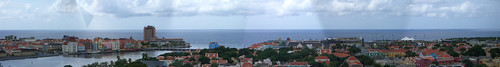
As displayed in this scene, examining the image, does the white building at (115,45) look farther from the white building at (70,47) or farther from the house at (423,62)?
the house at (423,62)

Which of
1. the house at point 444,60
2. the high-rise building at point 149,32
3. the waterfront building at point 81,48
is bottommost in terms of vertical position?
the waterfront building at point 81,48

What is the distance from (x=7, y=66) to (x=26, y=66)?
277mm

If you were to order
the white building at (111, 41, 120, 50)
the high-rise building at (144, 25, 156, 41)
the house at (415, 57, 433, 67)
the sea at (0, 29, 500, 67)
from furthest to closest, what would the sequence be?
the high-rise building at (144, 25, 156, 41) < the white building at (111, 41, 120, 50) < the sea at (0, 29, 500, 67) < the house at (415, 57, 433, 67)

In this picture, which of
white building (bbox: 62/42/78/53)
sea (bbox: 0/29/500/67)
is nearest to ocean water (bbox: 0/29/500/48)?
sea (bbox: 0/29/500/67)

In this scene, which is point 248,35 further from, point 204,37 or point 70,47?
point 70,47

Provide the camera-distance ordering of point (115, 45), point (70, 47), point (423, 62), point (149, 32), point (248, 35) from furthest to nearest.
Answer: point (248, 35), point (149, 32), point (115, 45), point (70, 47), point (423, 62)

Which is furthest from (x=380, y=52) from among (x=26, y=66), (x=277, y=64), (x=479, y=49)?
(x=26, y=66)

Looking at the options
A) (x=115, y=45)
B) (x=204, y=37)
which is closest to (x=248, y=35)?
(x=204, y=37)

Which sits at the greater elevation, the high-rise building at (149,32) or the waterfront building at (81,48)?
the high-rise building at (149,32)

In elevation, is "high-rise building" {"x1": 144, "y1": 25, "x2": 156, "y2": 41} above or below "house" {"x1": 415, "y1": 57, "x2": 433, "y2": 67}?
above

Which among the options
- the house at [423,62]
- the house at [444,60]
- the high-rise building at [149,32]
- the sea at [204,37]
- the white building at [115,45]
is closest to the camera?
the house at [423,62]

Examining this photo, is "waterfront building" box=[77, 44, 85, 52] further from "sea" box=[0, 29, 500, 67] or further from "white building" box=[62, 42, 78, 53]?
"sea" box=[0, 29, 500, 67]

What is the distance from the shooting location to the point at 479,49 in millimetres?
8523

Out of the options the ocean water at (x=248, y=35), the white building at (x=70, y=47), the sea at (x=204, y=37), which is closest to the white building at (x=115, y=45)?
the sea at (x=204, y=37)
